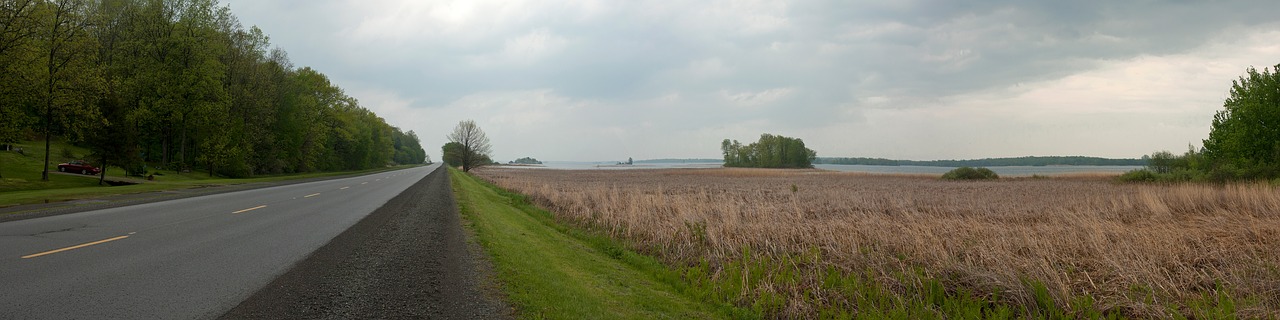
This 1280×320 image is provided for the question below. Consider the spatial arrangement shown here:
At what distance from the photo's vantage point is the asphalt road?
18.1 feet

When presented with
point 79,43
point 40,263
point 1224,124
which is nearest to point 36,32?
point 79,43

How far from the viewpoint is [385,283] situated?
711 cm

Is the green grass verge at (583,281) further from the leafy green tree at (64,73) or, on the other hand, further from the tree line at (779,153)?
the tree line at (779,153)

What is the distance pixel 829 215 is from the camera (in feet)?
58.5

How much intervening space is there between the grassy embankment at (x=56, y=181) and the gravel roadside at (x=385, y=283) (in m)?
14.4

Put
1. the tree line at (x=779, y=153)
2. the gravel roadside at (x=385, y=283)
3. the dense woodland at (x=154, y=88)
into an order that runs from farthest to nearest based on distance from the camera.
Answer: the tree line at (x=779, y=153) < the dense woodland at (x=154, y=88) < the gravel roadside at (x=385, y=283)

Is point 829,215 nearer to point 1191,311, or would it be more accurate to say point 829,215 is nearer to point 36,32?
point 1191,311

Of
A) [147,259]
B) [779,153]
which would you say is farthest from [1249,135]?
[779,153]

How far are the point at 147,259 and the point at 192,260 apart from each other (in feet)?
1.76

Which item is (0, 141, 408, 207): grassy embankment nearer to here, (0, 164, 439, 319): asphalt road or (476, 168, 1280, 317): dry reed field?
(0, 164, 439, 319): asphalt road

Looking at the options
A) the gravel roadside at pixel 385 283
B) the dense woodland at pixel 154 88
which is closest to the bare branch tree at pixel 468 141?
the dense woodland at pixel 154 88

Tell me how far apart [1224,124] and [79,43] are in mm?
72519

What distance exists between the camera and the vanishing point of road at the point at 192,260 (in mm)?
5590

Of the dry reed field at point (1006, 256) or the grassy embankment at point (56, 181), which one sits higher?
the grassy embankment at point (56, 181)
